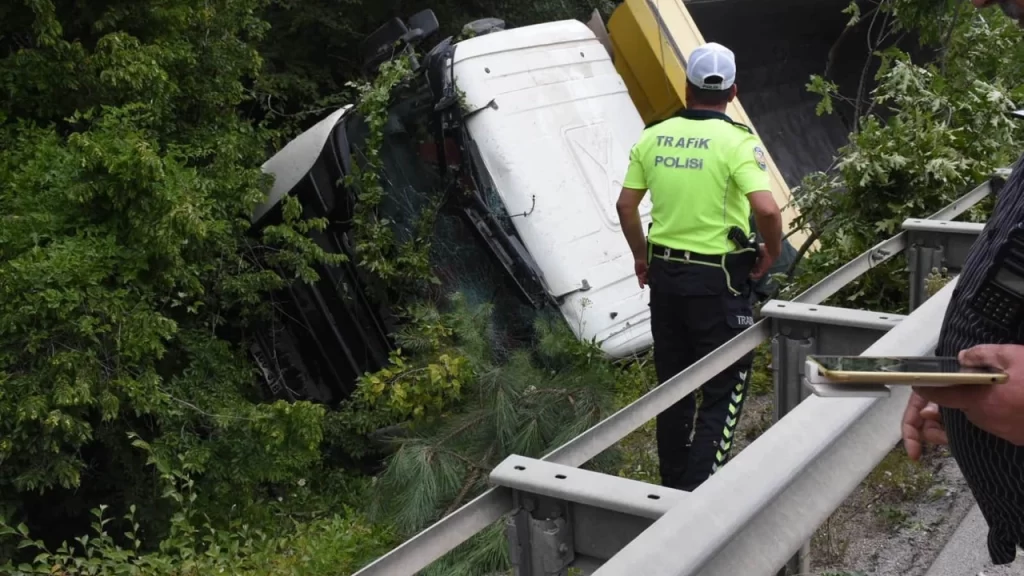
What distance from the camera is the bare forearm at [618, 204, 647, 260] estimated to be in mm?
4559

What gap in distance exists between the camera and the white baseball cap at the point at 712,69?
13.8ft

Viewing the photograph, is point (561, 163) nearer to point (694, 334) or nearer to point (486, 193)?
point (486, 193)

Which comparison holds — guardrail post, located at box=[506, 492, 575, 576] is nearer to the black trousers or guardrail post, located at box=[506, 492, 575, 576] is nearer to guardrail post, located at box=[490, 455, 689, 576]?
guardrail post, located at box=[490, 455, 689, 576]

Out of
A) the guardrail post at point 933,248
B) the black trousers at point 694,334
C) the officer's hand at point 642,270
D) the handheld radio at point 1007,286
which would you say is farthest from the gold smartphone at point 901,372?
the officer's hand at point 642,270

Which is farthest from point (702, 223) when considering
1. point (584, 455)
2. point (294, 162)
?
point (294, 162)

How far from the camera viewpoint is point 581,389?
484 cm

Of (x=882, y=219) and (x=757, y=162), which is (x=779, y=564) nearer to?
(x=757, y=162)

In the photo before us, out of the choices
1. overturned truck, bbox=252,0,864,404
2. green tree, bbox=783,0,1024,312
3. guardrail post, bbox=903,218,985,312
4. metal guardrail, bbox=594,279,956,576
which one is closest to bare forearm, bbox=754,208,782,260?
green tree, bbox=783,0,1024,312

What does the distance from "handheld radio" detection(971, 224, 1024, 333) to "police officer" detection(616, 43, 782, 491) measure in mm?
2692

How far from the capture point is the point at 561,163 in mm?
6180

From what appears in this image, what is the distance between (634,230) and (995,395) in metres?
3.42

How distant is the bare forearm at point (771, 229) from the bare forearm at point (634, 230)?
0.54 m

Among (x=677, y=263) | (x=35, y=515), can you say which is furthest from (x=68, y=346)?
(x=677, y=263)

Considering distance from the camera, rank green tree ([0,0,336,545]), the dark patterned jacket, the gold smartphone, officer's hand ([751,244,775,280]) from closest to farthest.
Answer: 1. the gold smartphone
2. the dark patterned jacket
3. officer's hand ([751,244,775,280])
4. green tree ([0,0,336,545])
